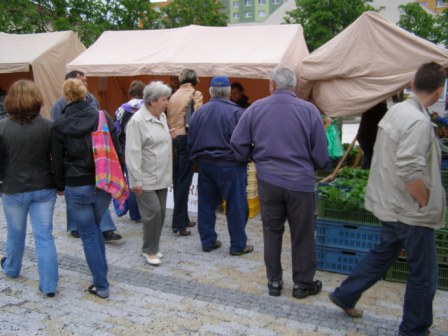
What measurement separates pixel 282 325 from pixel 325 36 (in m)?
24.4

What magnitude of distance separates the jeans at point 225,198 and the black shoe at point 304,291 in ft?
3.67

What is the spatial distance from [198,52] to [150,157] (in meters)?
3.65

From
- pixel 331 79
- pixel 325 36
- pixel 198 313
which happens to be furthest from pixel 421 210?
pixel 325 36

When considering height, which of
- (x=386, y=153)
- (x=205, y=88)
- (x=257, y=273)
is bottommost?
(x=257, y=273)

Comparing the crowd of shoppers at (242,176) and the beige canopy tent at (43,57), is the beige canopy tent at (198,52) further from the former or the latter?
the crowd of shoppers at (242,176)

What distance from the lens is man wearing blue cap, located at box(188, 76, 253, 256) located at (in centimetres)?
468

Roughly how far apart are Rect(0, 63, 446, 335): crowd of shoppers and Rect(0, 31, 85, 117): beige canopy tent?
15.5ft

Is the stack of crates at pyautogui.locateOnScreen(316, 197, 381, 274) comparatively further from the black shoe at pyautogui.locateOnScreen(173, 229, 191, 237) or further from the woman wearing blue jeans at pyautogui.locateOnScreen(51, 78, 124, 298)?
the woman wearing blue jeans at pyautogui.locateOnScreen(51, 78, 124, 298)

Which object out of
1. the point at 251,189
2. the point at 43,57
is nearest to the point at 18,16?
the point at 43,57

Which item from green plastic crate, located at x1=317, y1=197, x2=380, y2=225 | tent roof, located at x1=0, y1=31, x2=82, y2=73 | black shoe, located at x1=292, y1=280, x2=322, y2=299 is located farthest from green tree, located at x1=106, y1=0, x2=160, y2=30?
black shoe, located at x1=292, y1=280, x2=322, y2=299

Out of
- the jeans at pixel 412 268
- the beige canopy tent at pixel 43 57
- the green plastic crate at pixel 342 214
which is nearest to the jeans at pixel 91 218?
the green plastic crate at pixel 342 214

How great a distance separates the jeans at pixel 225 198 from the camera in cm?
473

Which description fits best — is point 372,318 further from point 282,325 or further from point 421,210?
point 421,210

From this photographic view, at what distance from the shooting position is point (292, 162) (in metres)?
3.60
